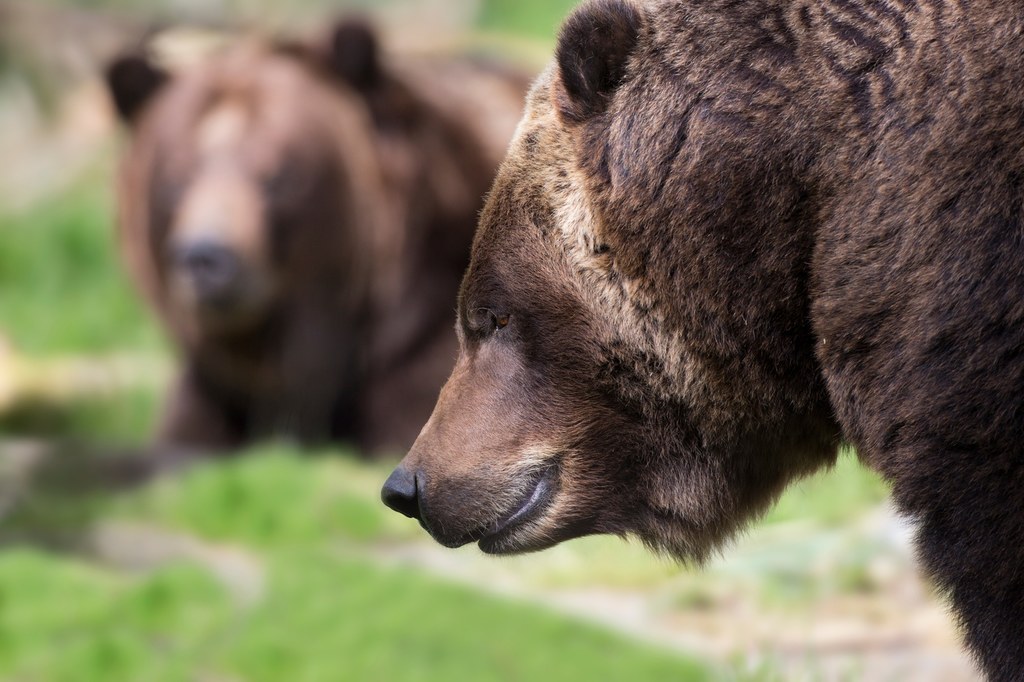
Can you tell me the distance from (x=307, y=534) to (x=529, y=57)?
22.8 feet

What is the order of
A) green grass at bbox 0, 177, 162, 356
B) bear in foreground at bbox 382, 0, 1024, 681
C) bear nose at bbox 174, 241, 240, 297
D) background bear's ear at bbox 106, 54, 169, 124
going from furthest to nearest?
green grass at bbox 0, 177, 162, 356
background bear's ear at bbox 106, 54, 169, 124
bear nose at bbox 174, 241, 240, 297
bear in foreground at bbox 382, 0, 1024, 681

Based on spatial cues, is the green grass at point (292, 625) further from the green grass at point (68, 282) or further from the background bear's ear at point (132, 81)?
the green grass at point (68, 282)

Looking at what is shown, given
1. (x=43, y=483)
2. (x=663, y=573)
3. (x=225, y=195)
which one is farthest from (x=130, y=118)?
(x=663, y=573)

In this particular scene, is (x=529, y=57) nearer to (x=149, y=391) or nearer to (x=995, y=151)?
(x=149, y=391)

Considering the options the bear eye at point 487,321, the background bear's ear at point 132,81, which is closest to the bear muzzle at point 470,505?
the bear eye at point 487,321

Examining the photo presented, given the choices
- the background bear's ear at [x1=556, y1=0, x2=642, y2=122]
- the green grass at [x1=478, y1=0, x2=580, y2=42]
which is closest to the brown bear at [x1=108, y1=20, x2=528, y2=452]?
the background bear's ear at [x1=556, y1=0, x2=642, y2=122]

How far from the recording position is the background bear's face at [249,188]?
24.4ft

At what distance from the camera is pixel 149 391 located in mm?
11141

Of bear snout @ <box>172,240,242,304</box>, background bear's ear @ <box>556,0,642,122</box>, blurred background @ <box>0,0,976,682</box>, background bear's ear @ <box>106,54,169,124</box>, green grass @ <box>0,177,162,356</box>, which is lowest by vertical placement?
green grass @ <box>0,177,162,356</box>

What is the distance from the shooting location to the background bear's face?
7.44 meters

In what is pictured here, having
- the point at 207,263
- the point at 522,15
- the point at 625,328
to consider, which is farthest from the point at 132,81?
the point at 522,15

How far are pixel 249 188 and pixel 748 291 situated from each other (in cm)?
501

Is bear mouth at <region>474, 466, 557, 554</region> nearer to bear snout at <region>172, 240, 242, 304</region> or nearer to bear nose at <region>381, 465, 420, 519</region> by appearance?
bear nose at <region>381, 465, 420, 519</region>

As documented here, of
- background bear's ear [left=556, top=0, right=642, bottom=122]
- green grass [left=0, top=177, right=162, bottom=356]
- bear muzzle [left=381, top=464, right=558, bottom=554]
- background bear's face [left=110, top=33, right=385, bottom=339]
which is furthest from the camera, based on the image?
green grass [left=0, top=177, right=162, bottom=356]
